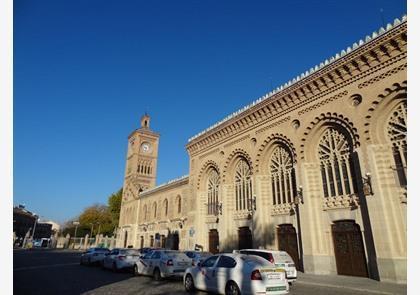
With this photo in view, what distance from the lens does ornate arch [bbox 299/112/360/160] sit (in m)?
15.6

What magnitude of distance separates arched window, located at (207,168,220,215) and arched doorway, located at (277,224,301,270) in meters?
7.71

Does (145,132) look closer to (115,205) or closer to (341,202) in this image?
(115,205)

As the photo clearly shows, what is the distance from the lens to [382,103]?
47.3 ft

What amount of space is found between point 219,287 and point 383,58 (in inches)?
549

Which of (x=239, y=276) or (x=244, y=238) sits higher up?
(x=244, y=238)

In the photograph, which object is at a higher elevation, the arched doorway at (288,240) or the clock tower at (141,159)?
the clock tower at (141,159)

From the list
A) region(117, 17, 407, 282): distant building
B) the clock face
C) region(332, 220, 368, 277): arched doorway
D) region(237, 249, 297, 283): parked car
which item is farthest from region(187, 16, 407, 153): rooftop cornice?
the clock face

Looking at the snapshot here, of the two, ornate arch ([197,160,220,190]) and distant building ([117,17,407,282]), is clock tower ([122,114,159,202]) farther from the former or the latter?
distant building ([117,17,407,282])

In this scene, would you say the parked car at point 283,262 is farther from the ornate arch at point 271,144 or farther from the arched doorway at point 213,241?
the arched doorway at point 213,241

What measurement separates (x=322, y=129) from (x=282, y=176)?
4.44m

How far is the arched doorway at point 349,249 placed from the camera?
1444cm

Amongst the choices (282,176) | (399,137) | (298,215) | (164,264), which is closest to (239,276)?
(164,264)

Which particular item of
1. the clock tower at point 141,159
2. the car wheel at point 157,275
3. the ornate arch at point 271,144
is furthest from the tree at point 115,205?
the car wheel at point 157,275

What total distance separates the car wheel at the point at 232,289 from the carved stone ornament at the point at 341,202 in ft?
31.5
